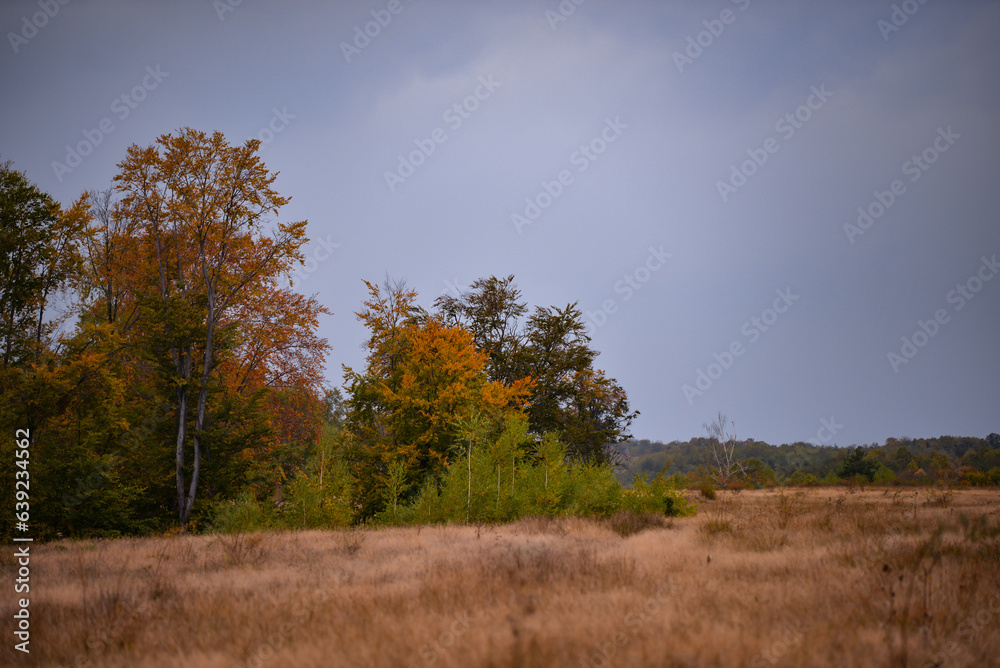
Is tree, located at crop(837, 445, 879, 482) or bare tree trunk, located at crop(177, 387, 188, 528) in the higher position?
bare tree trunk, located at crop(177, 387, 188, 528)

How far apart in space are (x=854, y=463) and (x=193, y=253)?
157ft

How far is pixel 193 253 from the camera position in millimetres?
18766

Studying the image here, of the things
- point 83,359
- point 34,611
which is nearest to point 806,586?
point 34,611

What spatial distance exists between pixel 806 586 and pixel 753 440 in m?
100

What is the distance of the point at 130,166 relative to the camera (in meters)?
17.4

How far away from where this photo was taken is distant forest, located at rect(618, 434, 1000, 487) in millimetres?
37562

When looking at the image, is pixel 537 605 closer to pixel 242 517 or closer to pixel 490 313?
pixel 242 517

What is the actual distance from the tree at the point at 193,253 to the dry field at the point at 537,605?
8.33 m

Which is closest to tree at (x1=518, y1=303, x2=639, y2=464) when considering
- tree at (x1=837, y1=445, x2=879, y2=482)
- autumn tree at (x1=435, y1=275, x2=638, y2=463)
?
autumn tree at (x1=435, y1=275, x2=638, y2=463)

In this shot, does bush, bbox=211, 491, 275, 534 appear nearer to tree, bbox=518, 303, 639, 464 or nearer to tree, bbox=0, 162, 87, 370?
tree, bbox=0, 162, 87, 370

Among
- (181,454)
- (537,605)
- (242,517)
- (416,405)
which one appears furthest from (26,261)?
(537,605)

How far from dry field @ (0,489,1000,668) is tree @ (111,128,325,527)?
8.33 m

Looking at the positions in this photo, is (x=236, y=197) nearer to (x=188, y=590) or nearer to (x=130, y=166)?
(x=130, y=166)

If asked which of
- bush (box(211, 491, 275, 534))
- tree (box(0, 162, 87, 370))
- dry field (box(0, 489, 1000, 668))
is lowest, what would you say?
bush (box(211, 491, 275, 534))
